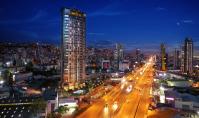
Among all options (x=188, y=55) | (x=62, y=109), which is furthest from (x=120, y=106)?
(x=188, y=55)

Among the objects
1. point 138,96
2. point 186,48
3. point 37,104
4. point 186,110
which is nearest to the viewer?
point 37,104

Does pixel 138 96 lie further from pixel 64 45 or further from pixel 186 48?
pixel 186 48

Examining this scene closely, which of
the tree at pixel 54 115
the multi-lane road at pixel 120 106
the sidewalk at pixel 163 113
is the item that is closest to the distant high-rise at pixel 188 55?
the multi-lane road at pixel 120 106

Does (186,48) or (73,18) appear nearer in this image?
(73,18)

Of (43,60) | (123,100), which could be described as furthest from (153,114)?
(43,60)

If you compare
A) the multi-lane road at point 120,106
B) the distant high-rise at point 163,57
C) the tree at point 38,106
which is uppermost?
the distant high-rise at point 163,57

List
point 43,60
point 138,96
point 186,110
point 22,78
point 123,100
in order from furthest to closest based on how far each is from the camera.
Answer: point 43,60
point 22,78
point 138,96
point 123,100
point 186,110

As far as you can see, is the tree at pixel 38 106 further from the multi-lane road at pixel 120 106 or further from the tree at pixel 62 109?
the multi-lane road at pixel 120 106

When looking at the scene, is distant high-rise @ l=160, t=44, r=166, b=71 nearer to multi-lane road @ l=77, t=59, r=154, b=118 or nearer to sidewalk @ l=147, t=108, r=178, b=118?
multi-lane road @ l=77, t=59, r=154, b=118
